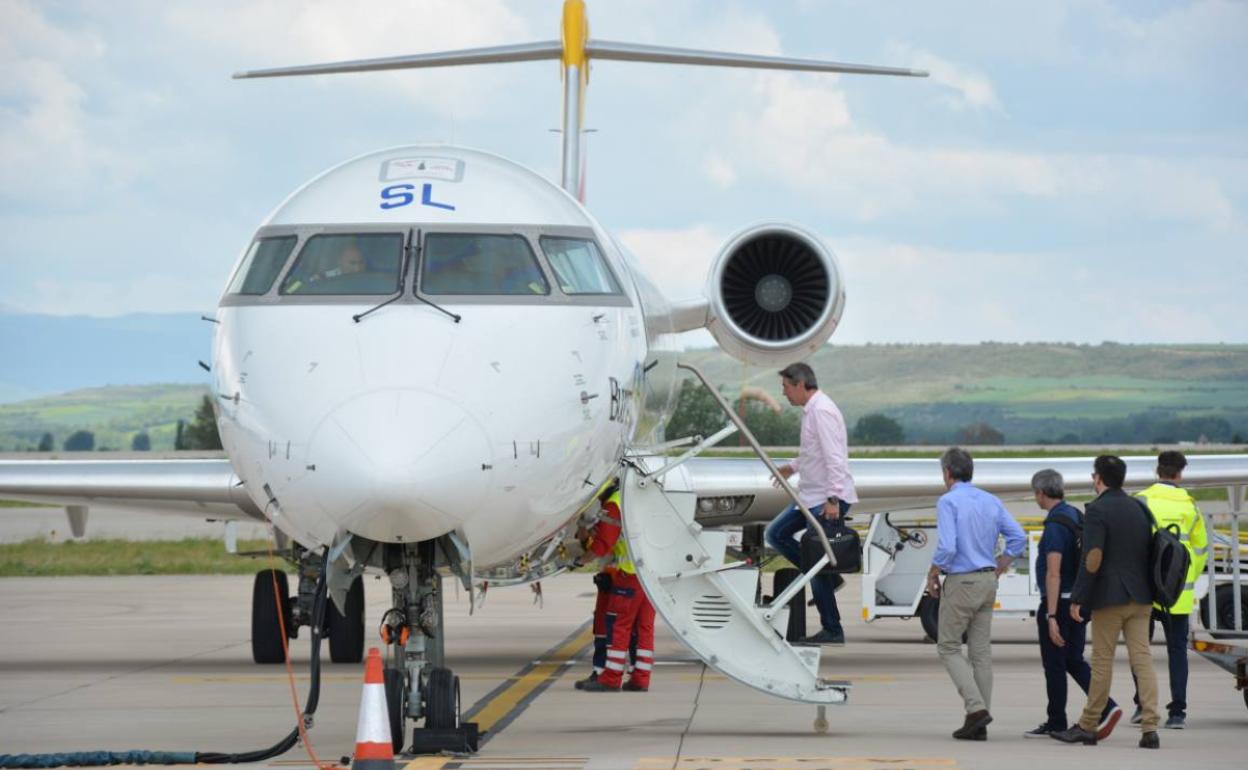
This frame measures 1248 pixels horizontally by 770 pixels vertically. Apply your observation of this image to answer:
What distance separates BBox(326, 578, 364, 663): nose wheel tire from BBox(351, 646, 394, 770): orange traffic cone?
24.8 feet

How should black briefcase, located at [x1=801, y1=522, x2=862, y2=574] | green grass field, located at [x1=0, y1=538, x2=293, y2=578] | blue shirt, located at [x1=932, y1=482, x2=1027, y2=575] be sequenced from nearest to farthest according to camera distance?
blue shirt, located at [x1=932, y1=482, x2=1027, y2=575] < black briefcase, located at [x1=801, y1=522, x2=862, y2=574] < green grass field, located at [x1=0, y1=538, x2=293, y2=578]

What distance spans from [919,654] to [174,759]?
10.1m

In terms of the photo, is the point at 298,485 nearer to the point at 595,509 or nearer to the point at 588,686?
the point at 595,509

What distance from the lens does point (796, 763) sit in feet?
33.7

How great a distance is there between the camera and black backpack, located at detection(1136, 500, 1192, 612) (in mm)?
11117

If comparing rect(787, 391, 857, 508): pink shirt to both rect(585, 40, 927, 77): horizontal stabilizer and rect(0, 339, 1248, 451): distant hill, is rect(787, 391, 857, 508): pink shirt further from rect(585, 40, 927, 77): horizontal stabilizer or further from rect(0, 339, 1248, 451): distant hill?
rect(0, 339, 1248, 451): distant hill

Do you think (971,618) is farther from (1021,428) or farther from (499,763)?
(1021,428)

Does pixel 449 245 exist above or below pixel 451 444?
above

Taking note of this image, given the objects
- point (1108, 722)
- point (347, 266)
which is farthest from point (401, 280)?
point (1108, 722)

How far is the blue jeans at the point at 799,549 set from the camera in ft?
43.2

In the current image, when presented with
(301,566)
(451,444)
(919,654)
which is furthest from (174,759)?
(919,654)

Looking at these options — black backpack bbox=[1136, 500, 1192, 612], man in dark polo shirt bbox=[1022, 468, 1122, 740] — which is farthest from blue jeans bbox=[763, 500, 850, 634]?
black backpack bbox=[1136, 500, 1192, 612]

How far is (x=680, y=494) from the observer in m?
12.5

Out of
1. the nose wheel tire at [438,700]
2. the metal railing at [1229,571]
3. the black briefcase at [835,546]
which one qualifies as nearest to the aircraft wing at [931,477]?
the metal railing at [1229,571]
